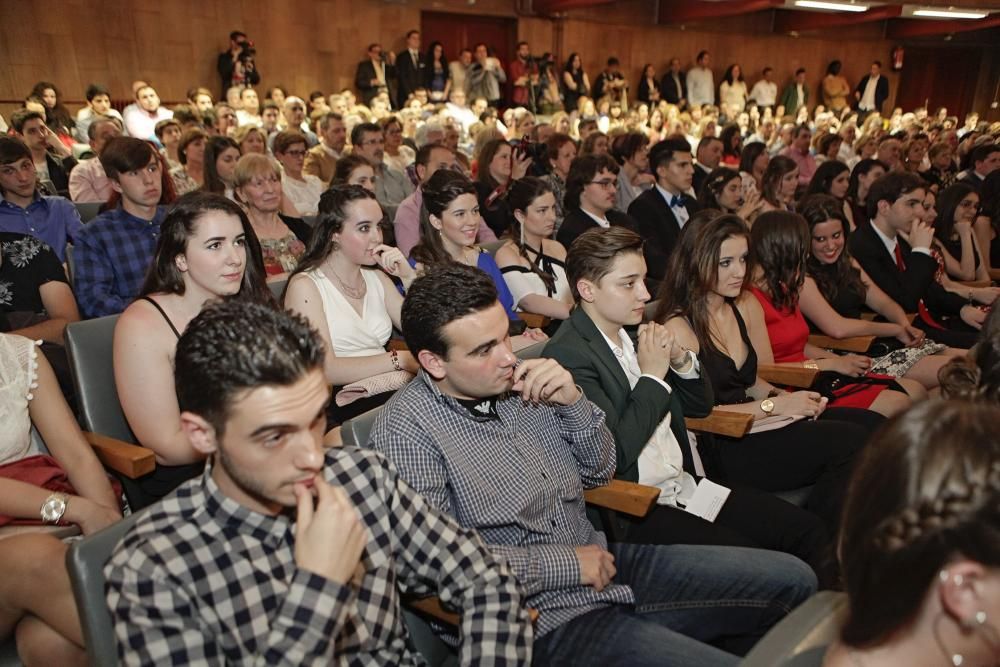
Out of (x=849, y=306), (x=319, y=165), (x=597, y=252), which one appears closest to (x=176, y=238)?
(x=597, y=252)

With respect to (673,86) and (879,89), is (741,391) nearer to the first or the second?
(673,86)

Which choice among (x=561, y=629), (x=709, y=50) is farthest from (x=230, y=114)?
(x=709, y=50)

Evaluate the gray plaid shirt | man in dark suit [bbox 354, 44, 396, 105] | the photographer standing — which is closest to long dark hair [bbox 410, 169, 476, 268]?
the gray plaid shirt

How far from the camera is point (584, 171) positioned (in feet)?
13.2

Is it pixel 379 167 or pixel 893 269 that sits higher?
pixel 379 167

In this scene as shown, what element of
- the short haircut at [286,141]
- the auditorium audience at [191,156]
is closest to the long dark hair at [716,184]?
the short haircut at [286,141]

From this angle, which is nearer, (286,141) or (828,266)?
(828,266)

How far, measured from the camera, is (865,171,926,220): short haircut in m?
3.52

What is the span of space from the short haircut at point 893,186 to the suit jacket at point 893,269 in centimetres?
15

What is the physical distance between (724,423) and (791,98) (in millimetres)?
14565

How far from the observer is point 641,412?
1.81 meters

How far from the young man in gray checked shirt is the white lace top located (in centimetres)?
76

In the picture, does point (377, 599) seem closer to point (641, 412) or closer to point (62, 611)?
point (62, 611)

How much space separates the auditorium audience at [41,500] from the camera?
1.29 meters
